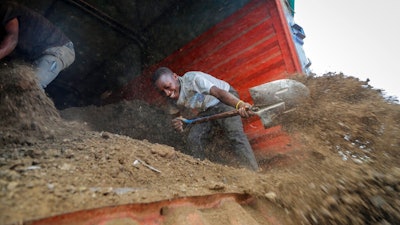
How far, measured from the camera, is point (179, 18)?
13.0 feet

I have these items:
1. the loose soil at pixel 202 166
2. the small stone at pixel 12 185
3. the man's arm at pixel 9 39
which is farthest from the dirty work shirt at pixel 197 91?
the small stone at pixel 12 185

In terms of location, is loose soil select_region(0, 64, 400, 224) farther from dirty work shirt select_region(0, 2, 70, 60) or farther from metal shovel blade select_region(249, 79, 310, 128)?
dirty work shirt select_region(0, 2, 70, 60)

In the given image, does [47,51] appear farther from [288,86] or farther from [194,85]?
[288,86]

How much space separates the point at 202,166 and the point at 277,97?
3.26 ft

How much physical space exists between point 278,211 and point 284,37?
2359mm

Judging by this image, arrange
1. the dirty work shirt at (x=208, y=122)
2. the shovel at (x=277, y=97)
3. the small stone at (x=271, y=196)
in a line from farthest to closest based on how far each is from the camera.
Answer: the dirty work shirt at (x=208, y=122)
the shovel at (x=277, y=97)
the small stone at (x=271, y=196)

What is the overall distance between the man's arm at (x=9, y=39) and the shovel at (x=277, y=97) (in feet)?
7.69

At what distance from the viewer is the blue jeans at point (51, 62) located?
2510mm

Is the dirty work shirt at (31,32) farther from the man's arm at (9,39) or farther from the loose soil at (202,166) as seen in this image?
the loose soil at (202,166)

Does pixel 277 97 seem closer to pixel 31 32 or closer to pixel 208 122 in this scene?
pixel 208 122

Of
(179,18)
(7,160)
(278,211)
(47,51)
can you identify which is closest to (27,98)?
(47,51)

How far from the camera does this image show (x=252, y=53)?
324cm

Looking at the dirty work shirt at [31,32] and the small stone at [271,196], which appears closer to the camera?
the small stone at [271,196]

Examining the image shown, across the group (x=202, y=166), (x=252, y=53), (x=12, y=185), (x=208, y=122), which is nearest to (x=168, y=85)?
(x=208, y=122)
